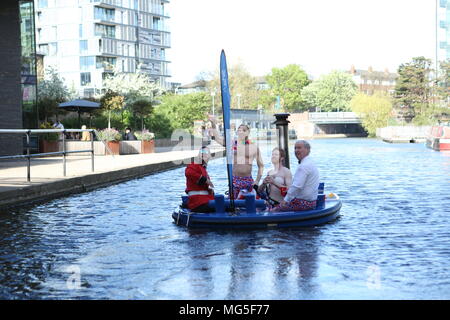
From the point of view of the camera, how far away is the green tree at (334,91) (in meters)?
134

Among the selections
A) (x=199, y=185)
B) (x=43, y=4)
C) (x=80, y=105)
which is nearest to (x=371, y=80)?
(x=43, y=4)

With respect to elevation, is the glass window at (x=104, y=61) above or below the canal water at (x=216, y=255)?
above

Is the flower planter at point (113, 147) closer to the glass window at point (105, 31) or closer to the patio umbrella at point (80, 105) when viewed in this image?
the patio umbrella at point (80, 105)

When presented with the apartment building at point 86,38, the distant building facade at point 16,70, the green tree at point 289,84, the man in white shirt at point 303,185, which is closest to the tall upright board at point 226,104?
the man in white shirt at point 303,185

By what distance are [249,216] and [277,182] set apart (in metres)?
1.32

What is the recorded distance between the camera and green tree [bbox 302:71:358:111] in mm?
134250

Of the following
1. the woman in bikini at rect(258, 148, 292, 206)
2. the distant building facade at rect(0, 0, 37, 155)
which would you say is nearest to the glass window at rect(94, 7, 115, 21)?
the distant building facade at rect(0, 0, 37, 155)

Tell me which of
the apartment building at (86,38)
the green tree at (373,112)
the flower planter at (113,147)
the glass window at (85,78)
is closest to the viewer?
the flower planter at (113,147)

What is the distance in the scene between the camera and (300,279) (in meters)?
7.32

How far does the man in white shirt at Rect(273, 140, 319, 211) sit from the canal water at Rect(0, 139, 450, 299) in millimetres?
546

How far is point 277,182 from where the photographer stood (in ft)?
38.5

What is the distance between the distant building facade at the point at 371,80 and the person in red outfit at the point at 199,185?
16005cm

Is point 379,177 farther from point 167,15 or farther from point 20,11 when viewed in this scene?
point 167,15

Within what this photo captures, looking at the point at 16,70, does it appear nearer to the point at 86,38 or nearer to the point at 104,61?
the point at 104,61
